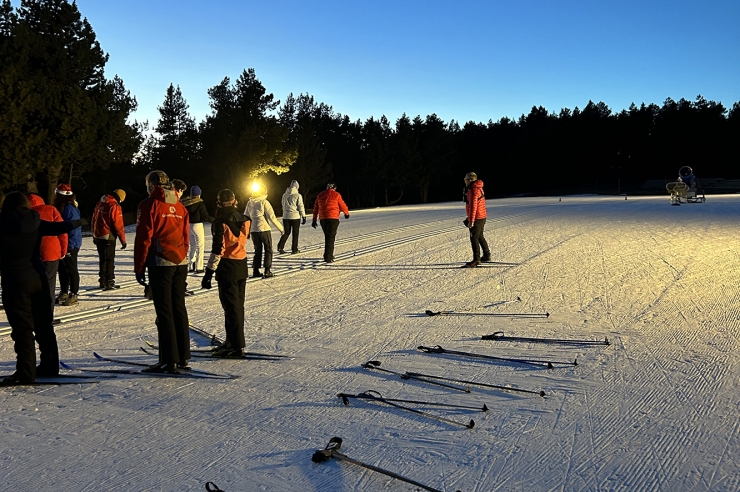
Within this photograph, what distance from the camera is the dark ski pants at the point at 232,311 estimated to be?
7.02 m

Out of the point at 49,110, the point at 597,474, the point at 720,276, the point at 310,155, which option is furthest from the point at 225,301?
the point at 310,155

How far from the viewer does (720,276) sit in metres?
11.6

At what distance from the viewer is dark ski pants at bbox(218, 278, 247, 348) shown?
7.02 m

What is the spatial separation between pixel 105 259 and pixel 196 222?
170 cm

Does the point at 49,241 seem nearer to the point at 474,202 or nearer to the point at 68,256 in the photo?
the point at 68,256

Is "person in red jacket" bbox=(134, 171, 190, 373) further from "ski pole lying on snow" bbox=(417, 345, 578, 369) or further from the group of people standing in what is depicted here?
"ski pole lying on snow" bbox=(417, 345, 578, 369)

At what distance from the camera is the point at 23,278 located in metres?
5.91

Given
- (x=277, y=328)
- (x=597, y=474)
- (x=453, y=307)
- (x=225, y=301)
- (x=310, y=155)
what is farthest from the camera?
(x=310, y=155)

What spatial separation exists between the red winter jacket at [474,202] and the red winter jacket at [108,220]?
6.72 m

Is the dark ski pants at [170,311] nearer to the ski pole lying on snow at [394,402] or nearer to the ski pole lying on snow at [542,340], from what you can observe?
the ski pole lying on snow at [394,402]

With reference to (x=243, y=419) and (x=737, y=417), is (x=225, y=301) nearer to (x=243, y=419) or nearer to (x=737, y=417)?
(x=243, y=419)

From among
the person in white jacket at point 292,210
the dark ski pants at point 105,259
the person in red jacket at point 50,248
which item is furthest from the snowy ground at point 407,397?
the person in white jacket at point 292,210

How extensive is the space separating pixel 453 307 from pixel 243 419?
5.17m

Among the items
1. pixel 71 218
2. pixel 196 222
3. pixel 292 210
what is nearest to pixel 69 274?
pixel 71 218
